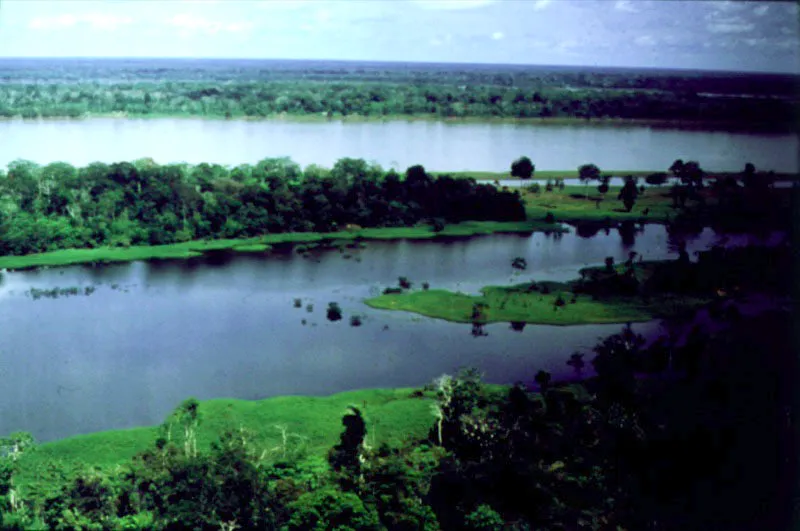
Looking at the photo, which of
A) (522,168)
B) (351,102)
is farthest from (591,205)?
(351,102)

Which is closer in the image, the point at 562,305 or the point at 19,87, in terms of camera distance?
the point at 562,305

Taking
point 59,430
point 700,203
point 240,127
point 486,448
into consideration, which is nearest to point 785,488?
point 486,448

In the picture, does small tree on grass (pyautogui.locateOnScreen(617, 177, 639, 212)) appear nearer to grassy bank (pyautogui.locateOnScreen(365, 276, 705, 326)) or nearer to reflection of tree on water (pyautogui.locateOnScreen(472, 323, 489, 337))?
grassy bank (pyautogui.locateOnScreen(365, 276, 705, 326))

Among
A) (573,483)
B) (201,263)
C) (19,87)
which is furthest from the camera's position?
(19,87)

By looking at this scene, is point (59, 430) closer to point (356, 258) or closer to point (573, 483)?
point (573, 483)

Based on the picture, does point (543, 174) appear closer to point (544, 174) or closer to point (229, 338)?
point (544, 174)

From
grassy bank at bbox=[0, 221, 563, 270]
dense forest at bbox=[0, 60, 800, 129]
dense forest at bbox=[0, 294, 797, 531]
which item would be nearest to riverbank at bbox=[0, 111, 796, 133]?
dense forest at bbox=[0, 60, 800, 129]
